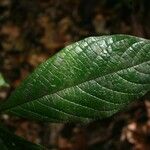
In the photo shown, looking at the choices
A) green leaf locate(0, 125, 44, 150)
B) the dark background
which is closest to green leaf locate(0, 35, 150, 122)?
green leaf locate(0, 125, 44, 150)

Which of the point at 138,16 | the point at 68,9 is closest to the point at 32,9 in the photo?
the point at 68,9

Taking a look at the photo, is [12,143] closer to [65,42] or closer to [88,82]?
[88,82]

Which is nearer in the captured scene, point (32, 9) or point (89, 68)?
point (89, 68)

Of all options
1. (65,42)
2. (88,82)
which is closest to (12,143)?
(88,82)

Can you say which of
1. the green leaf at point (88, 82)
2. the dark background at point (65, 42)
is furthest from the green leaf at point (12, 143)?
the dark background at point (65, 42)

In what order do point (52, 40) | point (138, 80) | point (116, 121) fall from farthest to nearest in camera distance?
point (52, 40) → point (116, 121) → point (138, 80)

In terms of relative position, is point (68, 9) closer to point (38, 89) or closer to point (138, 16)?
point (138, 16)
